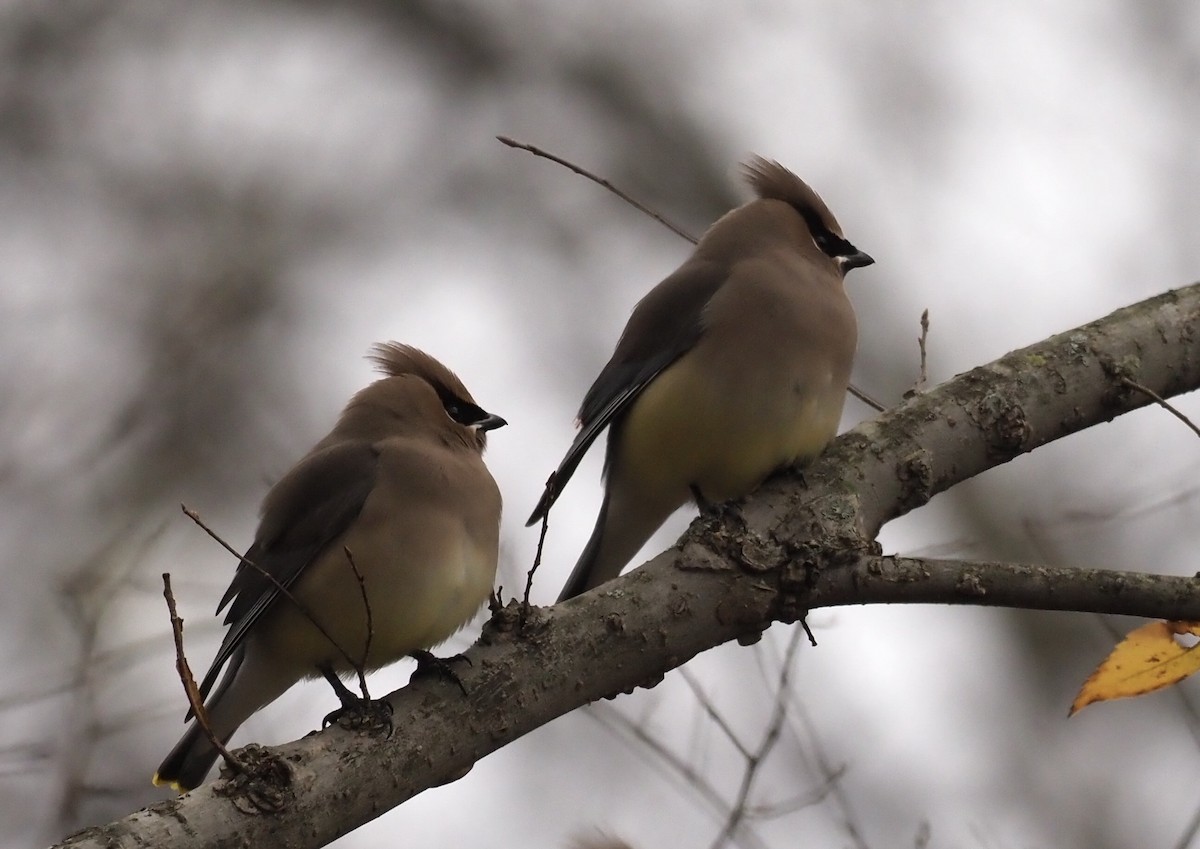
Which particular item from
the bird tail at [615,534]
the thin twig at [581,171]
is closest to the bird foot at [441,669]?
the thin twig at [581,171]

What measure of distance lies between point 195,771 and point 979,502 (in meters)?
7.11

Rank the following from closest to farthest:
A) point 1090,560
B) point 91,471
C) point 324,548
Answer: point 324,548
point 91,471
point 1090,560

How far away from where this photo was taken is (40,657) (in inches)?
254

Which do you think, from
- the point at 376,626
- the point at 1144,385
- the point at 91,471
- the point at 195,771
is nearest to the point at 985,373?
the point at 1144,385

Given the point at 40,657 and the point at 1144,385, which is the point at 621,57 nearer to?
the point at 40,657

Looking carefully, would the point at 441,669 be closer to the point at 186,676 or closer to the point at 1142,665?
the point at 186,676

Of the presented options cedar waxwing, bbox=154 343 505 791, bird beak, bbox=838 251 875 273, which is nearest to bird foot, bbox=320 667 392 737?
cedar waxwing, bbox=154 343 505 791

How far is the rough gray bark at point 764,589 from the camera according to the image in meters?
2.97

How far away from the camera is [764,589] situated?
11.4 feet

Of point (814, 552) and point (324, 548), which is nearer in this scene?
point (814, 552)

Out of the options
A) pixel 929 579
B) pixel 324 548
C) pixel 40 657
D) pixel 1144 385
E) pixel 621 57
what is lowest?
pixel 929 579

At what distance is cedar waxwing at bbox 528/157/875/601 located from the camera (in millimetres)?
4562

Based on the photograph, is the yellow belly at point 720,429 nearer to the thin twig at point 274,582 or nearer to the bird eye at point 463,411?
the bird eye at point 463,411

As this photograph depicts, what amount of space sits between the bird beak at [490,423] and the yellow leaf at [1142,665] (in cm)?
235
